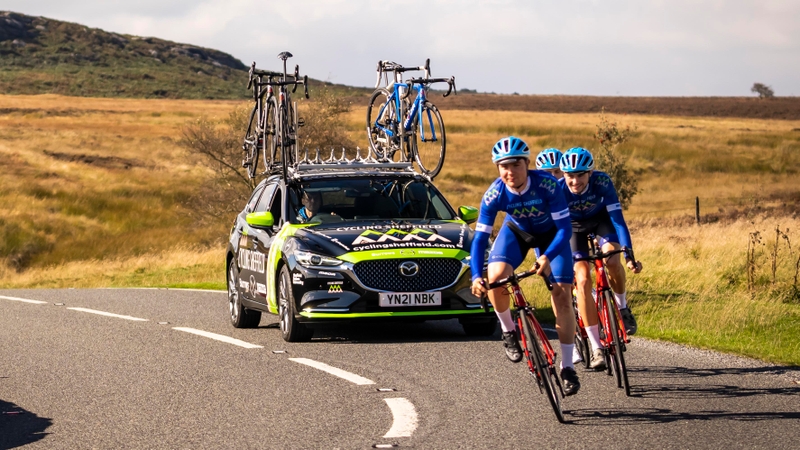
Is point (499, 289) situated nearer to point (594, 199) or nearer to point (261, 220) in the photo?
point (594, 199)

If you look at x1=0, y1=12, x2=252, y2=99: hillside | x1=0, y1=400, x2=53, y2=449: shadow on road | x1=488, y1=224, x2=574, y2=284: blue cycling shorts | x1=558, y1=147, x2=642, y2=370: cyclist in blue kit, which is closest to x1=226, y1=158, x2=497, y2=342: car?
x1=558, y1=147, x2=642, y2=370: cyclist in blue kit

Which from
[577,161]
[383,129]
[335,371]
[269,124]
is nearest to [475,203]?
[269,124]

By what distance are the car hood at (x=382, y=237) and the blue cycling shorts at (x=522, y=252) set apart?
348cm

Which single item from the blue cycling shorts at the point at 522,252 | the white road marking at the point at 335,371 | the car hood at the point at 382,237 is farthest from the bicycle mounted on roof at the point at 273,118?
the blue cycling shorts at the point at 522,252

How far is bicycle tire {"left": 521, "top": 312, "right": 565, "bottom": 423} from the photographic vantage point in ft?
23.7

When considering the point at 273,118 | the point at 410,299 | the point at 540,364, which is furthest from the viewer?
the point at 273,118

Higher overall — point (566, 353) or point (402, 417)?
point (566, 353)

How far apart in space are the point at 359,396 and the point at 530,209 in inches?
74.8

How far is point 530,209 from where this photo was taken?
7.88 m

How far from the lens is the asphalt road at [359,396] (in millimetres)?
7012

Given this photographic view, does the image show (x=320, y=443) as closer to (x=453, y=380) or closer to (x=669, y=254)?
(x=453, y=380)

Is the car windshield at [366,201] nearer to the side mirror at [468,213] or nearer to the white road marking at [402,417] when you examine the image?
the side mirror at [468,213]

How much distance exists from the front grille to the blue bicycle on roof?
233cm

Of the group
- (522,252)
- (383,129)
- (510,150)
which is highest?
(510,150)
